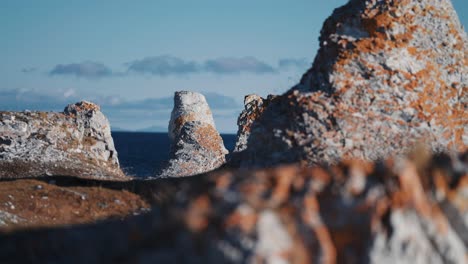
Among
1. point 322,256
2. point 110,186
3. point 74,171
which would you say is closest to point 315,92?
point 110,186

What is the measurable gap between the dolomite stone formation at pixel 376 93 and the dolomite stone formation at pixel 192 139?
21.3 metres

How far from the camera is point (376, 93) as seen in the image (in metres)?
18.8

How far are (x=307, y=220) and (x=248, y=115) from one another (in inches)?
1421

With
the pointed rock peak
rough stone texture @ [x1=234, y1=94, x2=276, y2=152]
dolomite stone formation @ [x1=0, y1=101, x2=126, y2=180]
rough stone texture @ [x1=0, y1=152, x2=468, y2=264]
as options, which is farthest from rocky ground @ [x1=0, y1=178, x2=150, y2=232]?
the pointed rock peak

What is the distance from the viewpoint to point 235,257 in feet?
23.9

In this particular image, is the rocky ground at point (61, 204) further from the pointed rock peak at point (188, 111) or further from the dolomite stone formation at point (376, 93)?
the pointed rock peak at point (188, 111)

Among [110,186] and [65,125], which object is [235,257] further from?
[65,125]

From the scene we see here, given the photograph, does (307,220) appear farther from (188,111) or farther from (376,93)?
(188,111)

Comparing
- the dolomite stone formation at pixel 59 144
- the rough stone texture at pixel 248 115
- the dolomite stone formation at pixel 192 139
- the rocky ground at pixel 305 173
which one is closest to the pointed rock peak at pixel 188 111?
the dolomite stone formation at pixel 192 139

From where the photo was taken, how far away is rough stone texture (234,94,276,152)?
138ft

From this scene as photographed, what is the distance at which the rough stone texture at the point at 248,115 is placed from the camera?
138ft

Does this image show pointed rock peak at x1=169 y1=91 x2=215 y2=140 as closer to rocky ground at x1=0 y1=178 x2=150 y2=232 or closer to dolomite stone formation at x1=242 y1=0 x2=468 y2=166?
rocky ground at x1=0 y1=178 x2=150 y2=232

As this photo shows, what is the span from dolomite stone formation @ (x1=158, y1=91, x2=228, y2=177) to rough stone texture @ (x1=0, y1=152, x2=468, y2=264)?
104ft

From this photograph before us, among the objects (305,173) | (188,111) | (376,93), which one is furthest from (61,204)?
(188,111)
